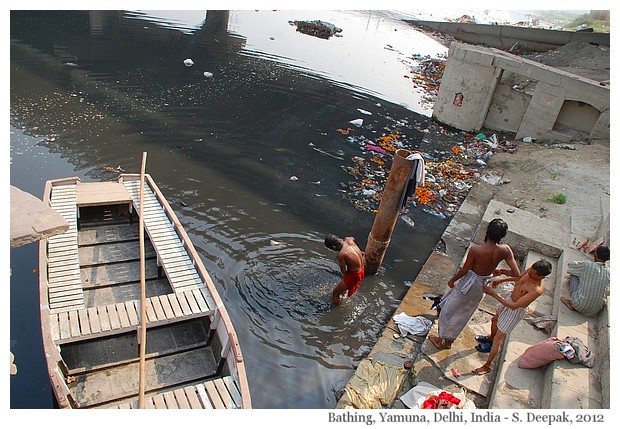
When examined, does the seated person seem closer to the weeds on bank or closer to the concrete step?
the concrete step

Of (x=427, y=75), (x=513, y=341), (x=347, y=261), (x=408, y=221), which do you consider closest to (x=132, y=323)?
(x=347, y=261)

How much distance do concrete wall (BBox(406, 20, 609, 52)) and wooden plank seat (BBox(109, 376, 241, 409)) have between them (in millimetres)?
25260

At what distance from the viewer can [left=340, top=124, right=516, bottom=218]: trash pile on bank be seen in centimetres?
948

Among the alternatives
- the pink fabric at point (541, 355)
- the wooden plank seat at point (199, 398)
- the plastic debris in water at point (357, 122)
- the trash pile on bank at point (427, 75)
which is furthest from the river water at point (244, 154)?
the pink fabric at point (541, 355)

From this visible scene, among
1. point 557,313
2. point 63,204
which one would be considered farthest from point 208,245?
point 557,313

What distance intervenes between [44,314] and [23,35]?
15984 millimetres

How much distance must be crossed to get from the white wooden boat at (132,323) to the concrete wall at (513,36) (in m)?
24.6

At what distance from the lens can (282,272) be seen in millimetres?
6945

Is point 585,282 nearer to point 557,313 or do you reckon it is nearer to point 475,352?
point 557,313

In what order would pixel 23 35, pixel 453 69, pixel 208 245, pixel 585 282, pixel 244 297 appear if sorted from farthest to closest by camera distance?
pixel 23 35
pixel 453 69
pixel 208 245
pixel 244 297
pixel 585 282

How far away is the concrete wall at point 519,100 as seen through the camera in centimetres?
1145

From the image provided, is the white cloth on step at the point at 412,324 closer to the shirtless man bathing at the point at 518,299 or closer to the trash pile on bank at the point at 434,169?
the shirtless man bathing at the point at 518,299

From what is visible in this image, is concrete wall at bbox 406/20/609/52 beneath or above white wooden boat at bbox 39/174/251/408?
above

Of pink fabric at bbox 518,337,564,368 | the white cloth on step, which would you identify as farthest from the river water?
pink fabric at bbox 518,337,564,368
